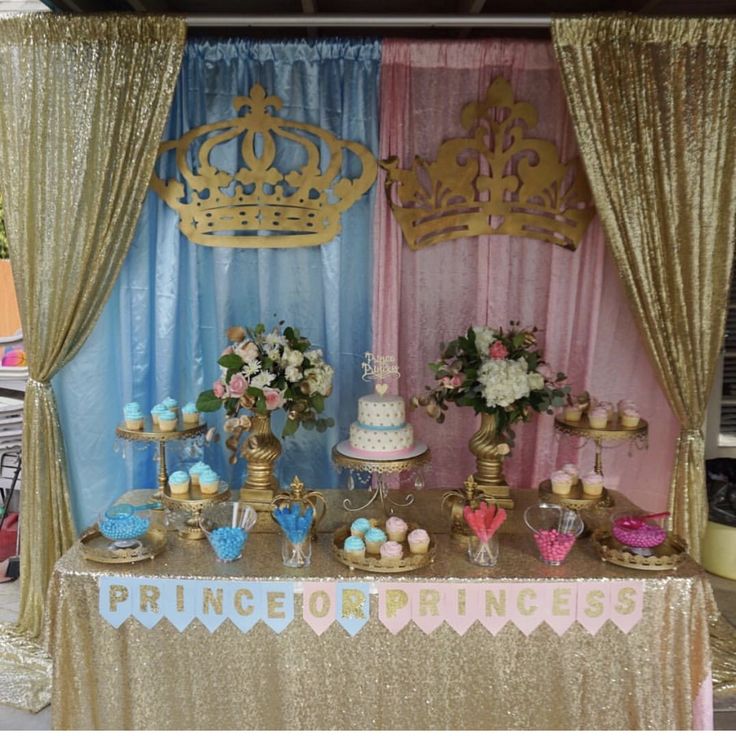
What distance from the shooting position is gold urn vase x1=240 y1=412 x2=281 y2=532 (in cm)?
240

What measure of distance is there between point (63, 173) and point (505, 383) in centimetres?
173

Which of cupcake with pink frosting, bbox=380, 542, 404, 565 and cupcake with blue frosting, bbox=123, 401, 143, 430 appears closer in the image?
cupcake with pink frosting, bbox=380, 542, 404, 565

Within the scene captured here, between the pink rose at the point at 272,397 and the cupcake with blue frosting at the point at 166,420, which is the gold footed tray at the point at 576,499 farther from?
the cupcake with blue frosting at the point at 166,420

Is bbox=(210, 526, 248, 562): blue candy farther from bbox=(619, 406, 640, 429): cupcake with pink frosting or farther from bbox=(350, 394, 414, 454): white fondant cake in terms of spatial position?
bbox=(619, 406, 640, 429): cupcake with pink frosting

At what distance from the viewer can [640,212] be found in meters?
2.61

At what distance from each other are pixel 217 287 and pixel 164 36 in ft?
→ 2.96

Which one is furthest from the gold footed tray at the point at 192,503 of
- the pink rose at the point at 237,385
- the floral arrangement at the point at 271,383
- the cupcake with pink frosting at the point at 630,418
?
the cupcake with pink frosting at the point at 630,418

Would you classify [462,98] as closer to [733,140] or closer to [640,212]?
[640,212]

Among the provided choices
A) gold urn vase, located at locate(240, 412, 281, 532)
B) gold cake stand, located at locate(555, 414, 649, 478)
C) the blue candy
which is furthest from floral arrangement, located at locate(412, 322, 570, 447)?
the blue candy

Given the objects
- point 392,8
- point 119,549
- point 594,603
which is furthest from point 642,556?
point 392,8

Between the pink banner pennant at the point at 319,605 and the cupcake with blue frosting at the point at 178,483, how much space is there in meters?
0.55

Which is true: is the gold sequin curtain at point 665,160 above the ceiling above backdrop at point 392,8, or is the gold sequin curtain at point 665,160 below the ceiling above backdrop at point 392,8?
below

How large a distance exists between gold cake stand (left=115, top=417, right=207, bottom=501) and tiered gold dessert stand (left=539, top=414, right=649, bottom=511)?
118 centimetres

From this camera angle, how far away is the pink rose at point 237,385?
2.29 meters
